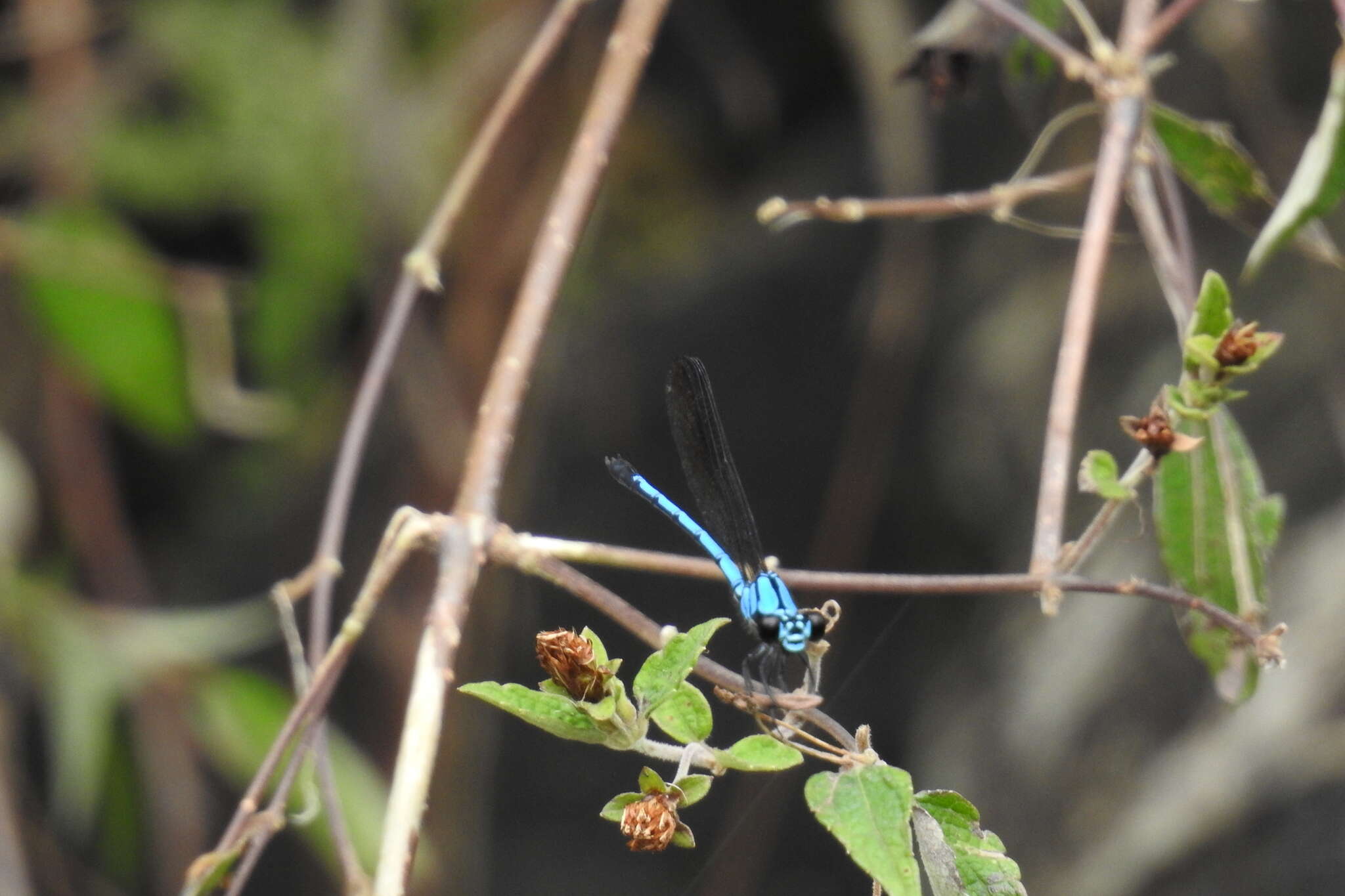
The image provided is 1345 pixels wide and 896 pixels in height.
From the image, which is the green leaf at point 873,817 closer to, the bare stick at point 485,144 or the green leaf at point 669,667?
the green leaf at point 669,667

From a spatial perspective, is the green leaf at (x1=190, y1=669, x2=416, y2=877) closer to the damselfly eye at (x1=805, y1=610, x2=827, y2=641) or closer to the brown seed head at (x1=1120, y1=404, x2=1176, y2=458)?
the damselfly eye at (x1=805, y1=610, x2=827, y2=641)

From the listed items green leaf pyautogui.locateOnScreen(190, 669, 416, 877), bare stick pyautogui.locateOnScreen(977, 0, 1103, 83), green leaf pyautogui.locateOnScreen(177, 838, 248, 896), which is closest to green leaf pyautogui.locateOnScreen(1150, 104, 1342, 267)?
bare stick pyautogui.locateOnScreen(977, 0, 1103, 83)

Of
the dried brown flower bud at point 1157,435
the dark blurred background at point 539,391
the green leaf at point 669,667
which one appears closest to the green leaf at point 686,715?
the green leaf at point 669,667

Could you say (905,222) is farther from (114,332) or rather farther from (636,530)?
(114,332)

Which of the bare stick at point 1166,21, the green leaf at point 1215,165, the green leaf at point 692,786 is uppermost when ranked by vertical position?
the green leaf at point 1215,165

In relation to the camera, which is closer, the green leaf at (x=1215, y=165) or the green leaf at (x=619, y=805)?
the green leaf at (x=619, y=805)

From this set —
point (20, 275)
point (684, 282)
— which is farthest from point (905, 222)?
point (20, 275)
